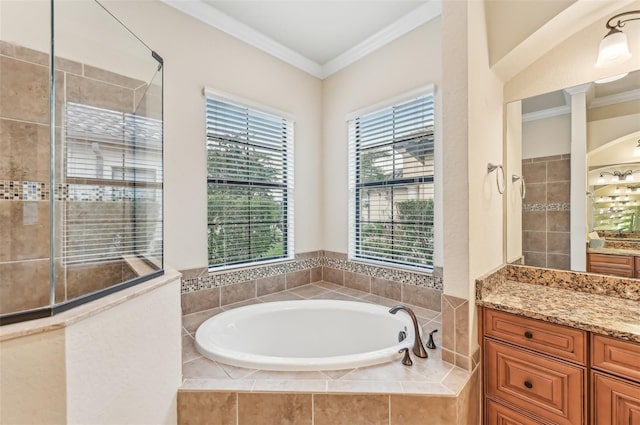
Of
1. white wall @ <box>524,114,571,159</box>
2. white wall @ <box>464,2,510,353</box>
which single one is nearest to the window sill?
white wall @ <box>464,2,510,353</box>

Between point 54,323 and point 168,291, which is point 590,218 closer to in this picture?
point 168,291

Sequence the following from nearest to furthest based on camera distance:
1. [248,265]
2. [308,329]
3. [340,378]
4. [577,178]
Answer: [340,378], [577,178], [308,329], [248,265]

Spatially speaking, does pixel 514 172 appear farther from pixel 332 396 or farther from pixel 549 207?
pixel 332 396

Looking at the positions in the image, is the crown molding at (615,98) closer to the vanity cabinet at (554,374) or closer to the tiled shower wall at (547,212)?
the tiled shower wall at (547,212)

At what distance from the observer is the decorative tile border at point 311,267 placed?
7.31 feet

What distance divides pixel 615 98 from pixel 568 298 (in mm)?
1103

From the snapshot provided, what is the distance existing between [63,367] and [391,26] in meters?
2.98

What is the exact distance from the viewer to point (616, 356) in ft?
3.60

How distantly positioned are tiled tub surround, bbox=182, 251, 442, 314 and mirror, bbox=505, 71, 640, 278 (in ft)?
2.55

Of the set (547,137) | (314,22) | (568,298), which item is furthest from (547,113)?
(314,22)

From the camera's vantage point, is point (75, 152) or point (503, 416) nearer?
point (503, 416)

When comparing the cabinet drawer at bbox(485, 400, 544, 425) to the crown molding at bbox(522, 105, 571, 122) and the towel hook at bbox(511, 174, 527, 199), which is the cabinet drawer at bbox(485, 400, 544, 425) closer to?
the towel hook at bbox(511, 174, 527, 199)

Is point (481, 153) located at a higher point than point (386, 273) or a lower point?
higher

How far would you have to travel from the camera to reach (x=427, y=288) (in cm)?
226
